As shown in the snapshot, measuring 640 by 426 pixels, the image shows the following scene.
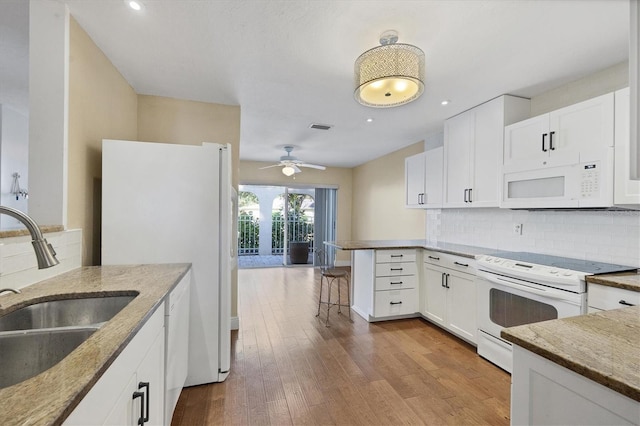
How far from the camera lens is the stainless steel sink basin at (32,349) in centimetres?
96

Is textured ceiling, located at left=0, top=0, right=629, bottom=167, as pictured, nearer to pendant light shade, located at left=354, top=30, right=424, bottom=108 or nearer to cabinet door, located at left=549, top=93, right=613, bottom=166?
pendant light shade, located at left=354, top=30, right=424, bottom=108

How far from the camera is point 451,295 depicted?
2.96m

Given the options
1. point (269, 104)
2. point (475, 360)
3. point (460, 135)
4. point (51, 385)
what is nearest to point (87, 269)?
point (51, 385)

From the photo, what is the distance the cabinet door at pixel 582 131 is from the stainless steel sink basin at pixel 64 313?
10.2ft

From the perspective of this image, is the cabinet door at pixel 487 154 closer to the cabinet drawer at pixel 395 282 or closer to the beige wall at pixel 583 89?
the beige wall at pixel 583 89

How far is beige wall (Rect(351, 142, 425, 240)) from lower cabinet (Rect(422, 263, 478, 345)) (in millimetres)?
1338

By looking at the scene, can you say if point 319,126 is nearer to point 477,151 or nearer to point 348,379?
point 477,151

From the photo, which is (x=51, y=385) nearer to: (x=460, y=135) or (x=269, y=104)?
(x=269, y=104)

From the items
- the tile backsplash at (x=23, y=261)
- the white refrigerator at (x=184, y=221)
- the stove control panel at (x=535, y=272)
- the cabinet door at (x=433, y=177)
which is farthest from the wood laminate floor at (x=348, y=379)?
the cabinet door at (x=433, y=177)

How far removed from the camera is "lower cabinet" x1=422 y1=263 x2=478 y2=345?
272 cm

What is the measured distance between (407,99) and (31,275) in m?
2.42

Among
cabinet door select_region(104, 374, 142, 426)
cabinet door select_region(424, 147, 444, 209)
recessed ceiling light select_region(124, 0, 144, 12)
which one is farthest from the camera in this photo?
cabinet door select_region(424, 147, 444, 209)

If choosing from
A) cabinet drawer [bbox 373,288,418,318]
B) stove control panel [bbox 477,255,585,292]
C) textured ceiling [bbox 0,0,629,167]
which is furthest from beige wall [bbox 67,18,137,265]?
stove control panel [bbox 477,255,585,292]

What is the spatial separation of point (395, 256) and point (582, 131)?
78.5 inches
